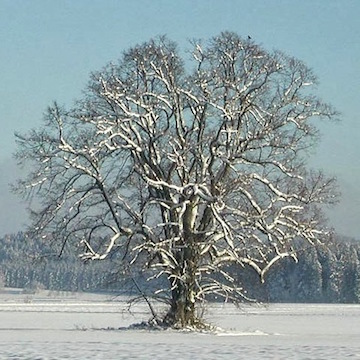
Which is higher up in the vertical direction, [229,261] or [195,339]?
[229,261]

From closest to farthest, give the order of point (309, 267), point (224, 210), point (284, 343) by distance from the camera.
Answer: point (284, 343), point (224, 210), point (309, 267)

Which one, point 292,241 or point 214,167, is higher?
point 214,167

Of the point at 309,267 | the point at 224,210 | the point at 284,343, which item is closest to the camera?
the point at 284,343

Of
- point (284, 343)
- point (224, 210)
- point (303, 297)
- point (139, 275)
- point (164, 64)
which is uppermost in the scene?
point (303, 297)

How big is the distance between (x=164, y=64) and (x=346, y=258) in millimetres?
100112

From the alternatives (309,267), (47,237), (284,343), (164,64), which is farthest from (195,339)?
(309,267)

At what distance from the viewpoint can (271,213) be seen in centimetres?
3009

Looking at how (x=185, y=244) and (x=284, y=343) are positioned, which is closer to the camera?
(x=284, y=343)

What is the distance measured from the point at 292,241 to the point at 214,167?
3.58 m

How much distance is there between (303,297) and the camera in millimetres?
131000

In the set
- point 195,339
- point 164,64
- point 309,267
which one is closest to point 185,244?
point 195,339

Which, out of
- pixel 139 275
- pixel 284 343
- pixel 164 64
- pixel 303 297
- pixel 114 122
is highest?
pixel 303 297

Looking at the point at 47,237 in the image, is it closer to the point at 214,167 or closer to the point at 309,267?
the point at 214,167

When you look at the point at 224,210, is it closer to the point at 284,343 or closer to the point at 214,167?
the point at 214,167
